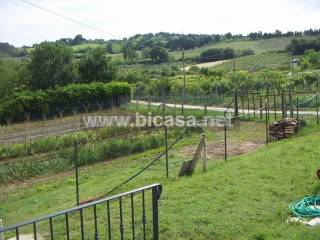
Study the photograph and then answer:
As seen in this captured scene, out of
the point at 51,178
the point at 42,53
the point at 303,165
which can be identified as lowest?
the point at 51,178

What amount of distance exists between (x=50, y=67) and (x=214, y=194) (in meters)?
33.9

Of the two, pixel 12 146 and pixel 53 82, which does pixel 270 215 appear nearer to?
pixel 12 146

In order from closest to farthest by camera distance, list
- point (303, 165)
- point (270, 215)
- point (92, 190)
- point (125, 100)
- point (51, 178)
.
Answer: point (270, 215), point (303, 165), point (92, 190), point (51, 178), point (125, 100)

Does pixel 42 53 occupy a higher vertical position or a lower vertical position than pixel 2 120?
higher

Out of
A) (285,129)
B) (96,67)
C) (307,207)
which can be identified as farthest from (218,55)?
(307,207)

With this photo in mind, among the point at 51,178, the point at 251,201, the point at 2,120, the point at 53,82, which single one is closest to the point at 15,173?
the point at 51,178

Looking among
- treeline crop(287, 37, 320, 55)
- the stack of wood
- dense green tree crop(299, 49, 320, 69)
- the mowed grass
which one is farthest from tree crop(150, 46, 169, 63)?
the mowed grass

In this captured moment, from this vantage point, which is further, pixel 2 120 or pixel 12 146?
pixel 2 120

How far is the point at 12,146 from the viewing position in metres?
17.5

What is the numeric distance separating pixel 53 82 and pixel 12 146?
22995mm

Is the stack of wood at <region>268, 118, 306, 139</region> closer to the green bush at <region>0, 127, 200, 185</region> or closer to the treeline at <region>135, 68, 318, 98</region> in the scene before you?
the green bush at <region>0, 127, 200, 185</region>

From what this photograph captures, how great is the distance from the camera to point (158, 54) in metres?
71.0

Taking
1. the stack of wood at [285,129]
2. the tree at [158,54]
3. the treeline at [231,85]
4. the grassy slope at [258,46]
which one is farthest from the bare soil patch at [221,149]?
the grassy slope at [258,46]

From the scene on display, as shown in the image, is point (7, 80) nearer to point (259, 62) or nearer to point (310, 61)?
point (310, 61)
